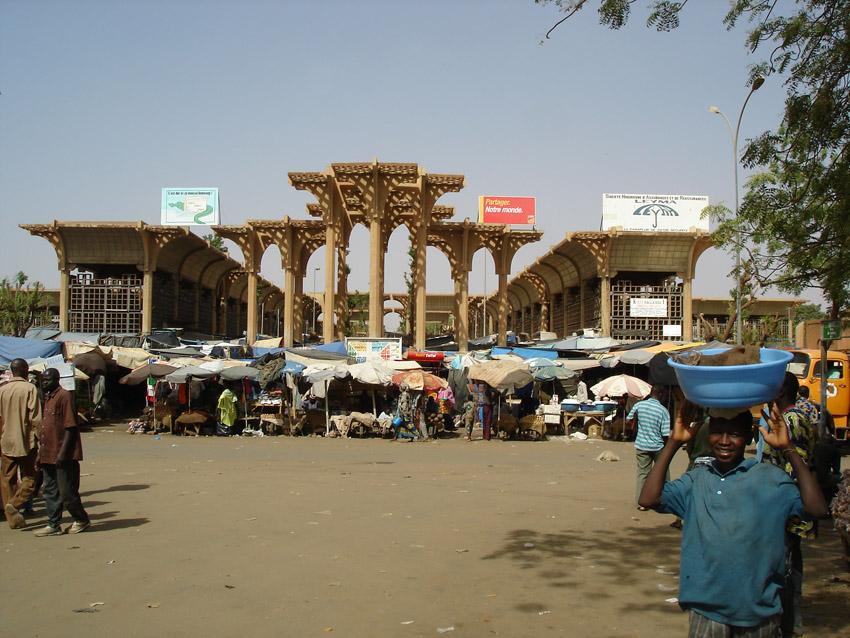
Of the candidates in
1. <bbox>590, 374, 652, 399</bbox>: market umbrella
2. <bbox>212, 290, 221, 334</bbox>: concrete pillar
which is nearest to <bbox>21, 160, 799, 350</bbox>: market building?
<bbox>212, 290, 221, 334</bbox>: concrete pillar

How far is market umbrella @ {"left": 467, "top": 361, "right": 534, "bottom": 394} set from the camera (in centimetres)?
1870

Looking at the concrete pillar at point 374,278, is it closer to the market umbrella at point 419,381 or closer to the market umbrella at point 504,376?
the market umbrella at point 419,381

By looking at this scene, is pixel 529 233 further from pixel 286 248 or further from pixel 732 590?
pixel 732 590

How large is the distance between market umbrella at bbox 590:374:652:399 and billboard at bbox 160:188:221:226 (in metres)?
24.1

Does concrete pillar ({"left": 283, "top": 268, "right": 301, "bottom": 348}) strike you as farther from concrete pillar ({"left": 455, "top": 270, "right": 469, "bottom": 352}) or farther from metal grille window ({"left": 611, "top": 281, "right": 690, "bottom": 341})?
metal grille window ({"left": 611, "top": 281, "right": 690, "bottom": 341})

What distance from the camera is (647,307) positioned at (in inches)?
1246

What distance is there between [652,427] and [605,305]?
2351 centimetres

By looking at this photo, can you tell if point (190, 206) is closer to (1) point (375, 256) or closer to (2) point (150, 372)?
(1) point (375, 256)

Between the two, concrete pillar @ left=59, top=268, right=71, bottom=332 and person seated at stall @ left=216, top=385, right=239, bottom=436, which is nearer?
person seated at stall @ left=216, top=385, right=239, bottom=436

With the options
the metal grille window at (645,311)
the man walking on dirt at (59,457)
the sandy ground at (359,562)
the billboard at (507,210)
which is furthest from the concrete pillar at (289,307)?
the man walking on dirt at (59,457)

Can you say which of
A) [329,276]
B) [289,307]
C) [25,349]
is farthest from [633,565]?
A: [289,307]

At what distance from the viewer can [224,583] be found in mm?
5824

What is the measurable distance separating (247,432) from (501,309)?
49.3ft

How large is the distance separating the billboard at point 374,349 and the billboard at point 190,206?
1545cm
